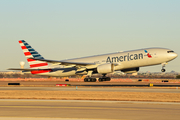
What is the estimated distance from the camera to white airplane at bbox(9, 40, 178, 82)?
167ft

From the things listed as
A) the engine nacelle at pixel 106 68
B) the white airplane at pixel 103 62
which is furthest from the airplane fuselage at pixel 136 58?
the engine nacelle at pixel 106 68

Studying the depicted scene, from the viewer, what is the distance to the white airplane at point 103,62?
2008 inches

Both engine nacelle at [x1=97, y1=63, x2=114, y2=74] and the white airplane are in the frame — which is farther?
engine nacelle at [x1=97, y1=63, x2=114, y2=74]

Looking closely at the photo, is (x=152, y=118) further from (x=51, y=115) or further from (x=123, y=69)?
(x=123, y=69)

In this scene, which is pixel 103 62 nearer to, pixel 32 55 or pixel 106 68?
pixel 106 68

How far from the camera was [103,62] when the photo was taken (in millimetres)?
54969

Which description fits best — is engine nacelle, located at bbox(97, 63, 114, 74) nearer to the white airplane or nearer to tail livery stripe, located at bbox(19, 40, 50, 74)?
the white airplane

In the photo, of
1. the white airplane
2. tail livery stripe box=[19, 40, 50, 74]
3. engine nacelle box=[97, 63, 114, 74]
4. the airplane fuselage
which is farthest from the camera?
tail livery stripe box=[19, 40, 50, 74]

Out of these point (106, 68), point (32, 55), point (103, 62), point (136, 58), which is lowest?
point (106, 68)

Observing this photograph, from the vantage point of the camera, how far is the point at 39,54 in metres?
60.8

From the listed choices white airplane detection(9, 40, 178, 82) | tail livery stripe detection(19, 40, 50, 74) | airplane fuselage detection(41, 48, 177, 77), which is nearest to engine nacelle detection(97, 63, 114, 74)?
white airplane detection(9, 40, 178, 82)

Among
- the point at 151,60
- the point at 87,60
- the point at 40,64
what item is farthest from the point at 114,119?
the point at 40,64

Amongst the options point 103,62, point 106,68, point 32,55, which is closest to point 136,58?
point 106,68

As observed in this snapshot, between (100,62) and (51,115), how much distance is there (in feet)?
130
